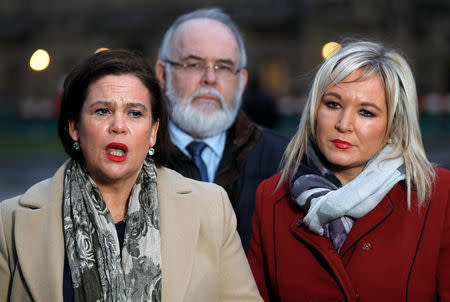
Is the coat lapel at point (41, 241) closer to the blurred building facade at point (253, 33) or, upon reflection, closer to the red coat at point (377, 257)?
the red coat at point (377, 257)

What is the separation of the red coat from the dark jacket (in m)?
0.69

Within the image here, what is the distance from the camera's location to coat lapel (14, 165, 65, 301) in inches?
118

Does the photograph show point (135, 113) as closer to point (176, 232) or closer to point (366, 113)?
point (176, 232)

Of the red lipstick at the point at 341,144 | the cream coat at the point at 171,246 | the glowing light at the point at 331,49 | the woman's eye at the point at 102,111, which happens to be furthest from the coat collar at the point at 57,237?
the glowing light at the point at 331,49

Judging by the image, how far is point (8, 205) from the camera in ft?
10.5

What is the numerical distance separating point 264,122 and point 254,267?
252 inches

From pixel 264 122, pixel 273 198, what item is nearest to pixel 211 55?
pixel 273 198

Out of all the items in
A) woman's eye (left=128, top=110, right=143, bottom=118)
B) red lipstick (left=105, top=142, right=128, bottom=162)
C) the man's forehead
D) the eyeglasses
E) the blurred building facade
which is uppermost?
the blurred building facade

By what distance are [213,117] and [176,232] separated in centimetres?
132

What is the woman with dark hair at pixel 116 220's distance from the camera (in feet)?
10.0

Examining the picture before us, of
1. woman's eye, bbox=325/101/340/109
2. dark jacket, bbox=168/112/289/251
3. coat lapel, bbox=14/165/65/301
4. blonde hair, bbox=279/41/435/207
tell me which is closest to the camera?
coat lapel, bbox=14/165/65/301

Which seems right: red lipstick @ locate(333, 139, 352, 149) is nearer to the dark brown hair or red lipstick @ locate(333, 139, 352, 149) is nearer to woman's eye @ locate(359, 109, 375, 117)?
woman's eye @ locate(359, 109, 375, 117)

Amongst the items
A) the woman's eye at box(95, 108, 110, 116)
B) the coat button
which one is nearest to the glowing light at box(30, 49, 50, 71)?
the woman's eye at box(95, 108, 110, 116)

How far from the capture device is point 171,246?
323 cm
